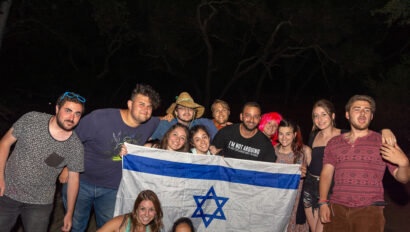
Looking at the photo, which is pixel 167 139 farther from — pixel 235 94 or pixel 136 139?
pixel 235 94

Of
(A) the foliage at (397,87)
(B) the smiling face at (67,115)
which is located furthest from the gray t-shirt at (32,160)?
(A) the foliage at (397,87)

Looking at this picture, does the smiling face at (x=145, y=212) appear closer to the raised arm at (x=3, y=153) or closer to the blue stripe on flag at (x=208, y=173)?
the blue stripe on flag at (x=208, y=173)

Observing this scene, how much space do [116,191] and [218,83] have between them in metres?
26.3

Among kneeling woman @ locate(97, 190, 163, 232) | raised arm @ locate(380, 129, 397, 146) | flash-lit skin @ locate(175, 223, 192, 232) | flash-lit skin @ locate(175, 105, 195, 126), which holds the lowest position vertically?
flash-lit skin @ locate(175, 223, 192, 232)

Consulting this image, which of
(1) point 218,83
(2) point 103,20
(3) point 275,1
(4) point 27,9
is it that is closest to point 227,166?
(2) point 103,20

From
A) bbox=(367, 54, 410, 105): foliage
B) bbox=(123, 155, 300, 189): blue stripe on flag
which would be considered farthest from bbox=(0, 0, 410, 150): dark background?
bbox=(123, 155, 300, 189): blue stripe on flag

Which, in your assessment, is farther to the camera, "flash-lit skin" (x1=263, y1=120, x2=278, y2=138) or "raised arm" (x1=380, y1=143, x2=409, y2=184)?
"flash-lit skin" (x1=263, y1=120, x2=278, y2=138)

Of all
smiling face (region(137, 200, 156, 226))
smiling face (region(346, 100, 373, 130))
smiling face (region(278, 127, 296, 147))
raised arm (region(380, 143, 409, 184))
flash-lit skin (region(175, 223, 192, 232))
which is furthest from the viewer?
smiling face (region(278, 127, 296, 147))

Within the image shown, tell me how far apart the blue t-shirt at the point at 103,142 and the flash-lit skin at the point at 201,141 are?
2.45 ft

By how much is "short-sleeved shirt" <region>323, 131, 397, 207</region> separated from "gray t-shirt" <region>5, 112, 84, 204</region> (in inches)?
108

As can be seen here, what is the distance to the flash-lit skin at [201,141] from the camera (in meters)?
4.27

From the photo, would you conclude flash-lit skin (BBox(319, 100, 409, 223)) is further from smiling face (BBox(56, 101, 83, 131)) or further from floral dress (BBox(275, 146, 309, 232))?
smiling face (BBox(56, 101, 83, 131))

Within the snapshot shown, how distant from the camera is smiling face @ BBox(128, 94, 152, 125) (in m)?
3.81

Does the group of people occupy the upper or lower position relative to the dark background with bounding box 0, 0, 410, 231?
lower
